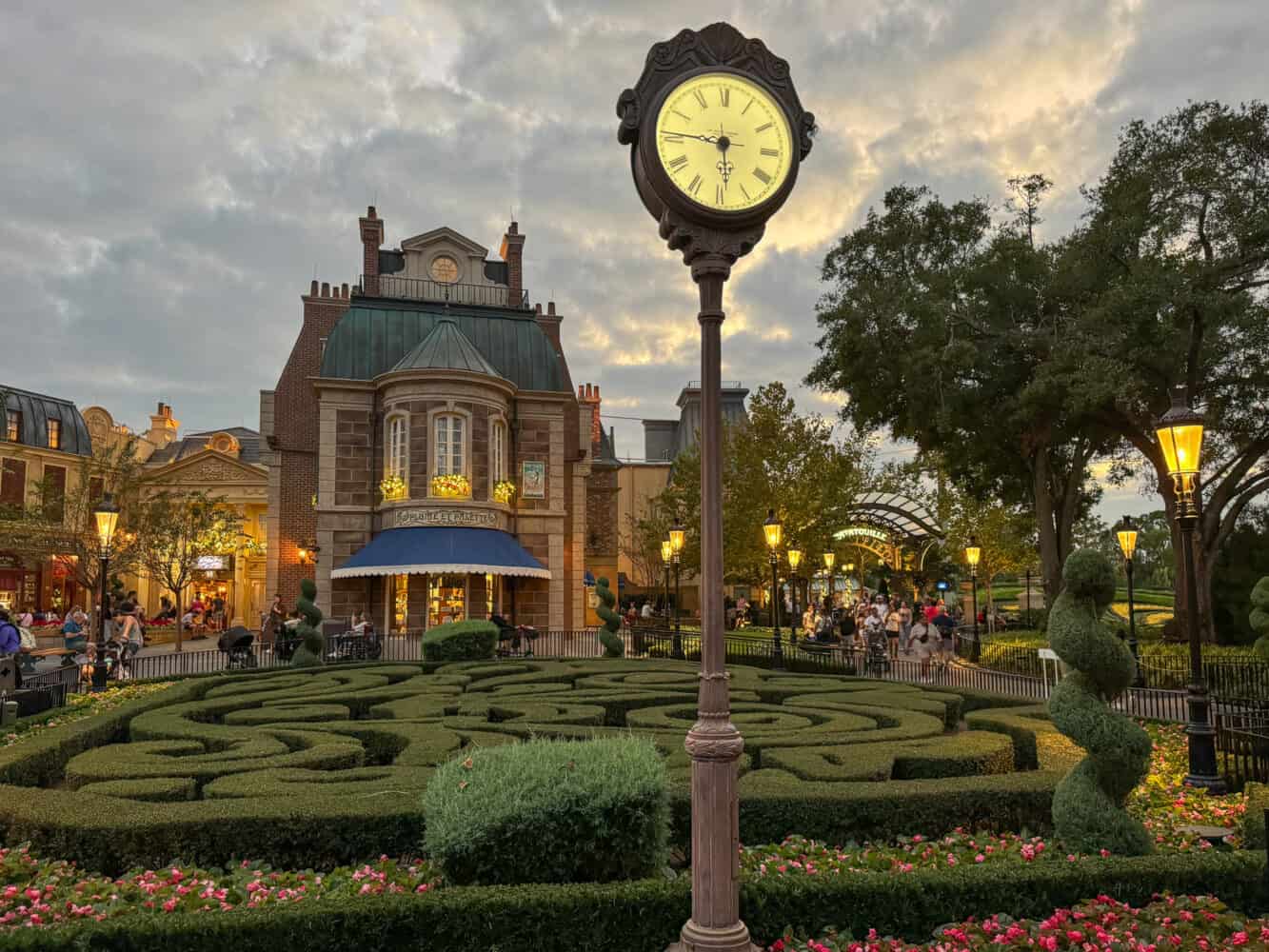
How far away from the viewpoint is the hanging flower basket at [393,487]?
30516 mm

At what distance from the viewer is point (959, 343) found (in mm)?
22016

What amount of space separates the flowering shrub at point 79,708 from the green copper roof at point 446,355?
15771 mm

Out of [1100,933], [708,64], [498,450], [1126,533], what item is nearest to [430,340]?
[498,450]

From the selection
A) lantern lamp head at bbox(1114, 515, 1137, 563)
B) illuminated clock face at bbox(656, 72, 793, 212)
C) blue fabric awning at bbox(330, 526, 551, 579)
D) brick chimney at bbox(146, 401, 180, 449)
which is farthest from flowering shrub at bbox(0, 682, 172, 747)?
brick chimney at bbox(146, 401, 180, 449)

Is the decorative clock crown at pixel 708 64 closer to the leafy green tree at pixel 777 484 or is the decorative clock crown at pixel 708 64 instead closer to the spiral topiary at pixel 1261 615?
the spiral topiary at pixel 1261 615

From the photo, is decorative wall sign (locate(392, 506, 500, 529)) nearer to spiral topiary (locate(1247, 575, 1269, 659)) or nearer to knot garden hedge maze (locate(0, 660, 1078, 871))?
knot garden hedge maze (locate(0, 660, 1078, 871))

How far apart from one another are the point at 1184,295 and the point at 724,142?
18693 mm

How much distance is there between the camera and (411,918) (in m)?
4.68

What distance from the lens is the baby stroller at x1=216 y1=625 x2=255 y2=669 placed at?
20453 millimetres

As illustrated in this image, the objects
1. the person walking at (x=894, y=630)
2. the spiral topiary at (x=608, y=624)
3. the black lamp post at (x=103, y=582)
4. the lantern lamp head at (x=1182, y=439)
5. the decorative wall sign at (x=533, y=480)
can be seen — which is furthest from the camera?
the decorative wall sign at (x=533, y=480)

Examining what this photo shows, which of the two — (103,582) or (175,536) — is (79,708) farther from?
(175,536)

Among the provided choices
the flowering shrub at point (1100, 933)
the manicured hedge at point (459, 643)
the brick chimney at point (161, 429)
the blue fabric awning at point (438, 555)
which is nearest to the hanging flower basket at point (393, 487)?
the blue fabric awning at point (438, 555)

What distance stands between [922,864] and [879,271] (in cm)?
2274

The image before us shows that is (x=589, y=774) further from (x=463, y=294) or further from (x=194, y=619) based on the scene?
(x=194, y=619)
